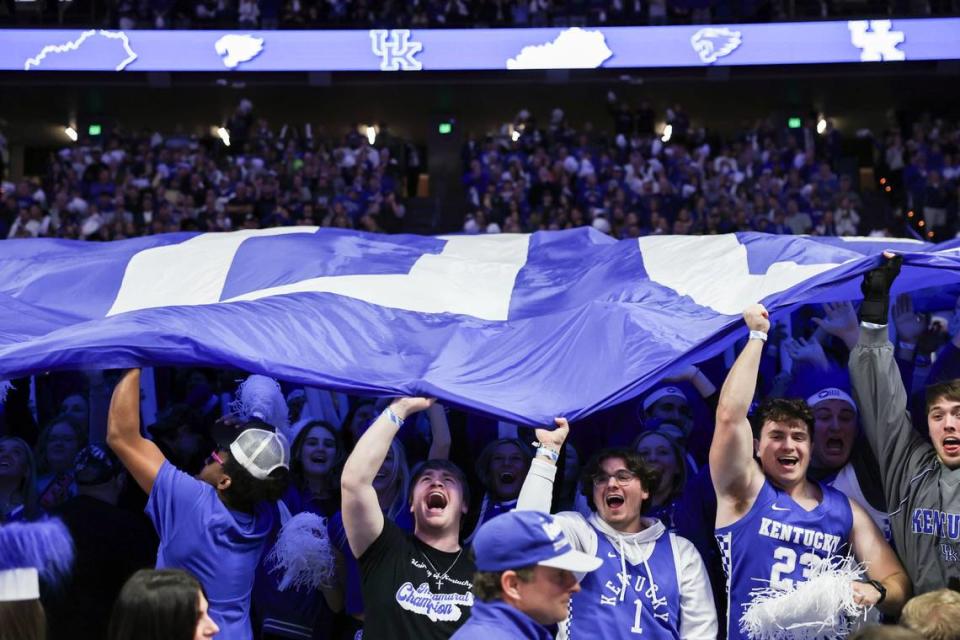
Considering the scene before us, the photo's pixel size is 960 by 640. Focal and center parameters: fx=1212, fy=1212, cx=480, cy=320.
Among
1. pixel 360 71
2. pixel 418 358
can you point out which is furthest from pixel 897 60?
pixel 418 358

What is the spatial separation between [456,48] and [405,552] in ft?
51.6

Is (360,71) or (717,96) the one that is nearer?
(360,71)

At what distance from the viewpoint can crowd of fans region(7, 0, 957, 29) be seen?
19.4 m

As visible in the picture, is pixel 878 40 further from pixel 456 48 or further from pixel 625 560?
pixel 625 560

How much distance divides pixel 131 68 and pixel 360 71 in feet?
11.8

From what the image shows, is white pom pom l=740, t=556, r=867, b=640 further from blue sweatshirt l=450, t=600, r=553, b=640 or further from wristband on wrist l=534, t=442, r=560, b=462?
blue sweatshirt l=450, t=600, r=553, b=640

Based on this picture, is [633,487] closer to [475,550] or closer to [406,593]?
[406,593]

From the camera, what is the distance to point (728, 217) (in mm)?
14477

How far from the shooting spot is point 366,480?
13.3ft

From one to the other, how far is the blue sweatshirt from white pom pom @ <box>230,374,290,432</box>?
7.82 ft

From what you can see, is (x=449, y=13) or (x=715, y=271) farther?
(x=449, y=13)

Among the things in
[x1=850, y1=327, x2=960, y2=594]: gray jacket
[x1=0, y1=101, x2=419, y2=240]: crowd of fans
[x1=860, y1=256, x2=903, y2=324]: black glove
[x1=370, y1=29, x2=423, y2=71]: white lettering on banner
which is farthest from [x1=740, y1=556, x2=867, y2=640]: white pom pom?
[x1=370, y1=29, x2=423, y2=71]: white lettering on banner

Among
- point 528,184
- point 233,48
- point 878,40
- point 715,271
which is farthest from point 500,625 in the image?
point 878,40

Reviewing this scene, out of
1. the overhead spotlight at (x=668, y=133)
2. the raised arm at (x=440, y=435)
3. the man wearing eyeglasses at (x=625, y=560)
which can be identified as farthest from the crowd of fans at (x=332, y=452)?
the overhead spotlight at (x=668, y=133)
